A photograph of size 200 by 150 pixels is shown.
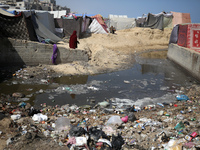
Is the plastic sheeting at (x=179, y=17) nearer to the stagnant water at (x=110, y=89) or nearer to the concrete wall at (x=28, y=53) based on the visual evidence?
the stagnant water at (x=110, y=89)

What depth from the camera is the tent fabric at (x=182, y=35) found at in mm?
10383

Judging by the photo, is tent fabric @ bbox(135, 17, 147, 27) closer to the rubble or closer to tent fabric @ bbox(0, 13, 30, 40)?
tent fabric @ bbox(0, 13, 30, 40)

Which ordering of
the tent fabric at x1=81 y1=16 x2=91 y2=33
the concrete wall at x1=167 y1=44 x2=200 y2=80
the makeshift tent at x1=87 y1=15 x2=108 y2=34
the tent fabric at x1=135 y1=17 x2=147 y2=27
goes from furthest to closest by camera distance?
1. the tent fabric at x1=135 y1=17 x2=147 y2=27
2. the makeshift tent at x1=87 y1=15 x2=108 y2=34
3. the tent fabric at x1=81 y1=16 x2=91 y2=33
4. the concrete wall at x1=167 y1=44 x2=200 y2=80

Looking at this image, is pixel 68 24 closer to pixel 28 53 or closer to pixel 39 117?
pixel 28 53

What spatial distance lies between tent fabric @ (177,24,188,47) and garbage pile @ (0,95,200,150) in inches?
241

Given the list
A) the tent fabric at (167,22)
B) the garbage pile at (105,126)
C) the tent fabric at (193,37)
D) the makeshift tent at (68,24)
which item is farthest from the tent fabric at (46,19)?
the tent fabric at (167,22)

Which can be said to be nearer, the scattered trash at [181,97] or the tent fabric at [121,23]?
the scattered trash at [181,97]

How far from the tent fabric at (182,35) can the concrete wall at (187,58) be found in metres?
0.35

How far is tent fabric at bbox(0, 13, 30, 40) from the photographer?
8258mm

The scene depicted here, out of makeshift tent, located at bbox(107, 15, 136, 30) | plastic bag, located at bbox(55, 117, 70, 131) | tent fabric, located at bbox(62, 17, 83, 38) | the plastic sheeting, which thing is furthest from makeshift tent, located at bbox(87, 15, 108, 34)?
plastic bag, located at bbox(55, 117, 70, 131)

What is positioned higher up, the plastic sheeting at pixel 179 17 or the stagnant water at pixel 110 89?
the plastic sheeting at pixel 179 17

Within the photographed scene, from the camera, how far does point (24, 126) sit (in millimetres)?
3889

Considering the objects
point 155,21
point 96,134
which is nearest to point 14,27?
point 96,134

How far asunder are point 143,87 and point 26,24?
6562 mm
